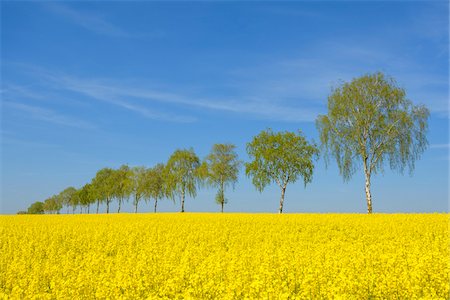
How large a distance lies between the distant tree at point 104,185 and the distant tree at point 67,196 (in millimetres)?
32718

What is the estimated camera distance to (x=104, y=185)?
290ft

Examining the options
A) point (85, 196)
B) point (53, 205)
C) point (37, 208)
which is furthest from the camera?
point (37, 208)

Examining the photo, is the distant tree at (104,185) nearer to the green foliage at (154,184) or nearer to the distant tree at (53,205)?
the green foliage at (154,184)

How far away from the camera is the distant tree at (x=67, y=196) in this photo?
A: 121150 millimetres

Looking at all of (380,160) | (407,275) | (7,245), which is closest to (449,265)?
(407,275)

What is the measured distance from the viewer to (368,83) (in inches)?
1526

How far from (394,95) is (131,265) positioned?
33.9m

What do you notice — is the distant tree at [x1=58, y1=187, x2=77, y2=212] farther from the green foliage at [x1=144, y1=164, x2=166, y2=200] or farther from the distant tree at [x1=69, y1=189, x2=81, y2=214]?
the green foliage at [x1=144, y1=164, x2=166, y2=200]

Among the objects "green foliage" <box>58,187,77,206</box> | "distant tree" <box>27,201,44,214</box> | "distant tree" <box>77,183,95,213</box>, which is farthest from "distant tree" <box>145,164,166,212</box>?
"distant tree" <box>27,201,44,214</box>

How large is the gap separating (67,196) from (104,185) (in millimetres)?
41018

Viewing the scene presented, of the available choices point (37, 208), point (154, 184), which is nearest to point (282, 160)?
point (154, 184)

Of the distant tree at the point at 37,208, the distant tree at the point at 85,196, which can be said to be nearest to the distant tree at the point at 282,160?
the distant tree at the point at 85,196

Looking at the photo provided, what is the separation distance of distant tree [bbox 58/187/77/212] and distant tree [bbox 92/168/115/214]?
32718 millimetres

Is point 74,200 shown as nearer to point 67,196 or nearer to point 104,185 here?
point 67,196
